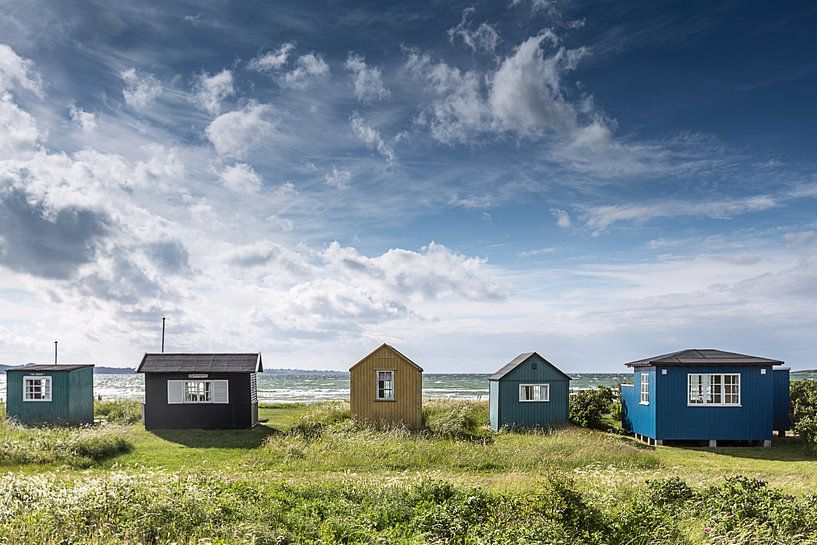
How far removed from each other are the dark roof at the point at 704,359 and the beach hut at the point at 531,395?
3.19 m

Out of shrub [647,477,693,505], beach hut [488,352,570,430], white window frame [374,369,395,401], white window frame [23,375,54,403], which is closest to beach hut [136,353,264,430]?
white window frame [23,375,54,403]

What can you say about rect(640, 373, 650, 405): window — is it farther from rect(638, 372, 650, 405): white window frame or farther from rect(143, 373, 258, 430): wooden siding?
rect(143, 373, 258, 430): wooden siding

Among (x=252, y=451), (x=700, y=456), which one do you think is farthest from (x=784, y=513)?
(x=252, y=451)

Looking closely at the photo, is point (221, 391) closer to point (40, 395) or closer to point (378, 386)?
point (378, 386)

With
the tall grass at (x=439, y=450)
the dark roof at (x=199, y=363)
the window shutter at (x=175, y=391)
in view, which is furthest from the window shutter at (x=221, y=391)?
the tall grass at (x=439, y=450)

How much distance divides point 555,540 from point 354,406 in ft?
55.4

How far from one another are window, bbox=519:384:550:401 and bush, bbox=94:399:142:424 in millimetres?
15222

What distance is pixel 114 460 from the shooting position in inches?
711

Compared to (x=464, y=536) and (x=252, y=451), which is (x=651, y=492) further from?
(x=252, y=451)

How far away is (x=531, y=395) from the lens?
25.1m

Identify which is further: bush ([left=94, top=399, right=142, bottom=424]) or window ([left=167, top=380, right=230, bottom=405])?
bush ([left=94, top=399, right=142, bottom=424])

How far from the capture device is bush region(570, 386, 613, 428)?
27.4 metres

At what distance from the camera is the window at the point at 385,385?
24.5m

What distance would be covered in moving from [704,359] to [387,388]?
34.4 ft
